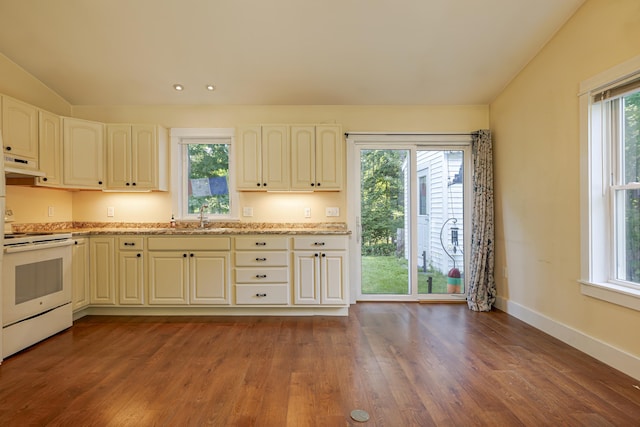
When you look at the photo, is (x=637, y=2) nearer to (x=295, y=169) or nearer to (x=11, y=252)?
(x=295, y=169)

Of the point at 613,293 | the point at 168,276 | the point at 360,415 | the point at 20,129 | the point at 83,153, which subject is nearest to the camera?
the point at 360,415

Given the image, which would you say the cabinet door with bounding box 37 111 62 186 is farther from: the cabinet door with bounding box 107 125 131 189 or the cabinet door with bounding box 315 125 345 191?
the cabinet door with bounding box 315 125 345 191

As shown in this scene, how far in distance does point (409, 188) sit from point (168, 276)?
299cm

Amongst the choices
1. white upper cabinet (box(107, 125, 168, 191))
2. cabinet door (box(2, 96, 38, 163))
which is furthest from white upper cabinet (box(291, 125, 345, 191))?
cabinet door (box(2, 96, 38, 163))

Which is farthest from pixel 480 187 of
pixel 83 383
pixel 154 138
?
pixel 83 383

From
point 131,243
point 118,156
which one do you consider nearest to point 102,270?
point 131,243

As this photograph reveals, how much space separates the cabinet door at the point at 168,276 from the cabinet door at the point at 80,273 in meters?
0.67

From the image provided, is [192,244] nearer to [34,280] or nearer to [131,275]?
[131,275]

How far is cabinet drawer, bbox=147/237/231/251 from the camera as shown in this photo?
11.2 feet

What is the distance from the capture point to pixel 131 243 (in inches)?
135

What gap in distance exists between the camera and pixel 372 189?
13.3 ft

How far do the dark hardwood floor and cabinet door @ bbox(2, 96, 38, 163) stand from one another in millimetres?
1777

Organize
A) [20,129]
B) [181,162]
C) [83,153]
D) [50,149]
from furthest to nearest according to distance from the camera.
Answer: [181,162], [83,153], [50,149], [20,129]

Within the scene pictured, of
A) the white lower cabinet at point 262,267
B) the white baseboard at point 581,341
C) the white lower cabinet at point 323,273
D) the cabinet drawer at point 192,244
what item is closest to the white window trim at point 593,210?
the white baseboard at point 581,341
